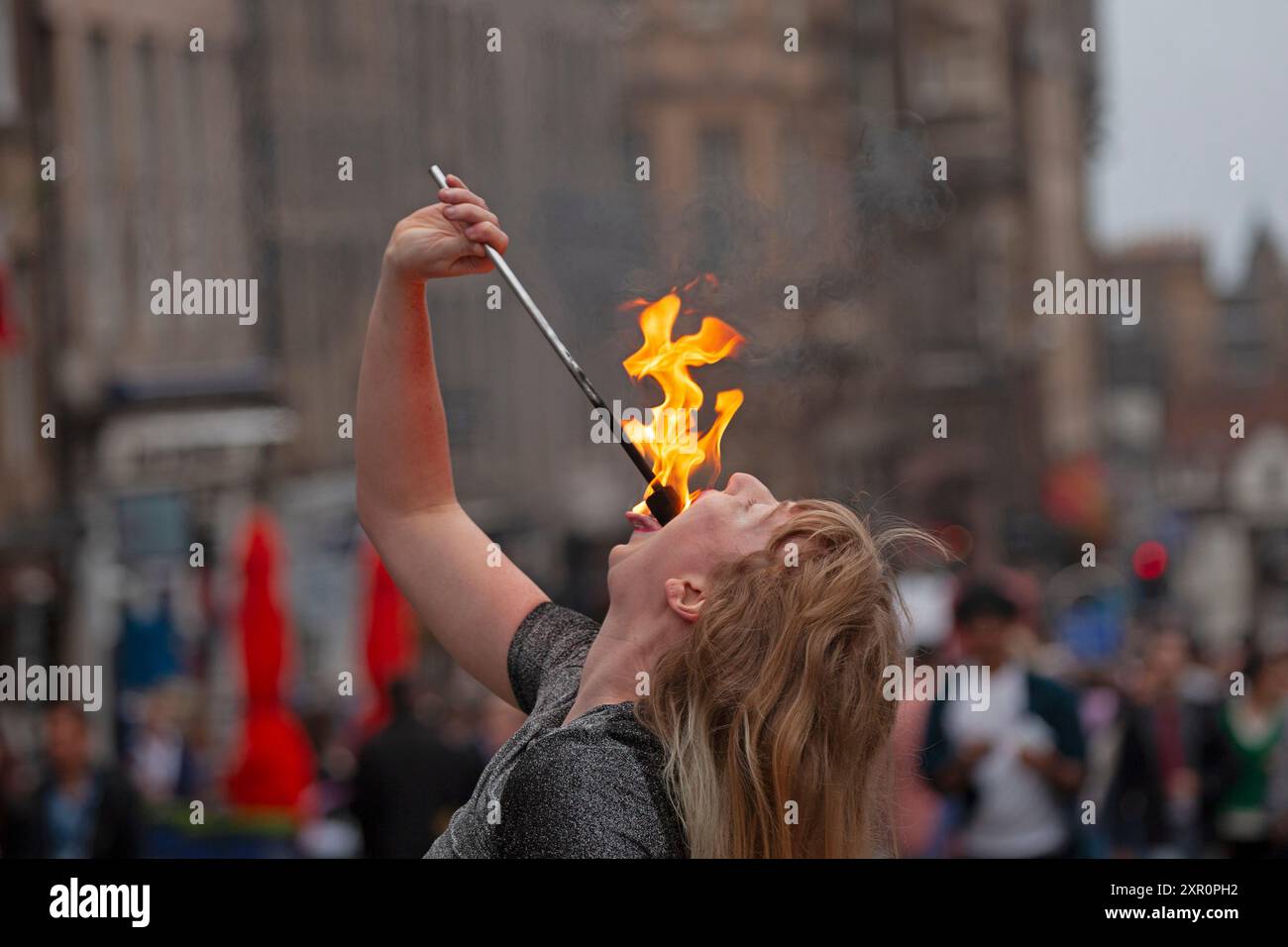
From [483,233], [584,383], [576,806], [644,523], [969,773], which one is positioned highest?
[483,233]

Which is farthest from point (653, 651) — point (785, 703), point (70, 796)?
point (70, 796)

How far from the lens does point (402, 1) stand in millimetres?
14898

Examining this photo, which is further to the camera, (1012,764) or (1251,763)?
(1251,763)

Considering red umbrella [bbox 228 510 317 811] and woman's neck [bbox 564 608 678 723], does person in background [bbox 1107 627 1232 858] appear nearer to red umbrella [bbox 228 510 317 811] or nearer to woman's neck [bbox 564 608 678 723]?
red umbrella [bbox 228 510 317 811]

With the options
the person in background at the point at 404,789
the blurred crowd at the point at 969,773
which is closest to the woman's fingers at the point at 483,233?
the blurred crowd at the point at 969,773

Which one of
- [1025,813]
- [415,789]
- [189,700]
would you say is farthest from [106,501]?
[1025,813]

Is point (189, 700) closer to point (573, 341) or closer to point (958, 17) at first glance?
point (573, 341)

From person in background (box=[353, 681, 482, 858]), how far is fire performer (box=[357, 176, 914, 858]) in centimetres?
367

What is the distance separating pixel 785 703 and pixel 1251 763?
15.0 feet

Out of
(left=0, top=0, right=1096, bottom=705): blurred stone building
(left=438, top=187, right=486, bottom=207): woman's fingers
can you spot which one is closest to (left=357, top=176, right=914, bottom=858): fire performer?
(left=438, top=187, right=486, bottom=207): woman's fingers

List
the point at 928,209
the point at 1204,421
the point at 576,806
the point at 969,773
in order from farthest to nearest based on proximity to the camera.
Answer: the point at 1204,421 < the point at 928,209 < the point at 969,773 < the point at 576,806

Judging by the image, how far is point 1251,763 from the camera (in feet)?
20.4

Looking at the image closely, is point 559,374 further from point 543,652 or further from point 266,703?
point 543,652

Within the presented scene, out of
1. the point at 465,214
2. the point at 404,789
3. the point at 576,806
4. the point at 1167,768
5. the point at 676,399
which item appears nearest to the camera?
the point at 576,806
